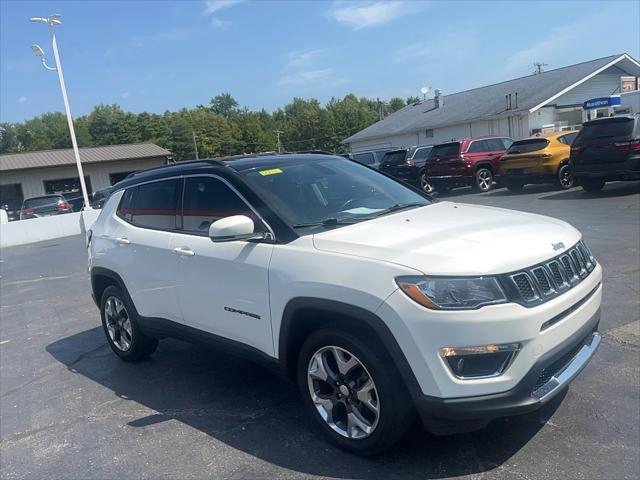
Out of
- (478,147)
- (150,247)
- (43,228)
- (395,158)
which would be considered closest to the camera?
(150,247)

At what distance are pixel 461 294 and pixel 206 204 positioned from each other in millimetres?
2219

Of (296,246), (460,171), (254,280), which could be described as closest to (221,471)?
(254,280)

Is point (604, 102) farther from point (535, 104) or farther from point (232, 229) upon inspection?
point (232, 229)

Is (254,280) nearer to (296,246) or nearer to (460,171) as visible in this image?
(296,246)

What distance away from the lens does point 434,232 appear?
3.39 meters

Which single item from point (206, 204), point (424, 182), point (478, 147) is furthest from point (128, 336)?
point (424, 182)

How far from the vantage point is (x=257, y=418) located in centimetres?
407

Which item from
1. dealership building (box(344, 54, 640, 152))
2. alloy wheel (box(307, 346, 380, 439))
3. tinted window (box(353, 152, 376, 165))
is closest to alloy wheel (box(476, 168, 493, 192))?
dealership building (box(344, 54, 640, 152))

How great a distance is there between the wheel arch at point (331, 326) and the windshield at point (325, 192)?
604 mm

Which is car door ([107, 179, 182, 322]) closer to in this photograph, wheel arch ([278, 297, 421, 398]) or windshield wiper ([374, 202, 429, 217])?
wheel arch ([278, 297, 421, 398])

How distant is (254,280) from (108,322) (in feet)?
8.62

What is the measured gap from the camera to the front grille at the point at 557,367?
3.03 metres

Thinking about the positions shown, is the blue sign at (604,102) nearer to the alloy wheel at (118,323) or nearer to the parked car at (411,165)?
the parked car at (411,165)

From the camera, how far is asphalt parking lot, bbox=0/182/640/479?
3.29 metres
